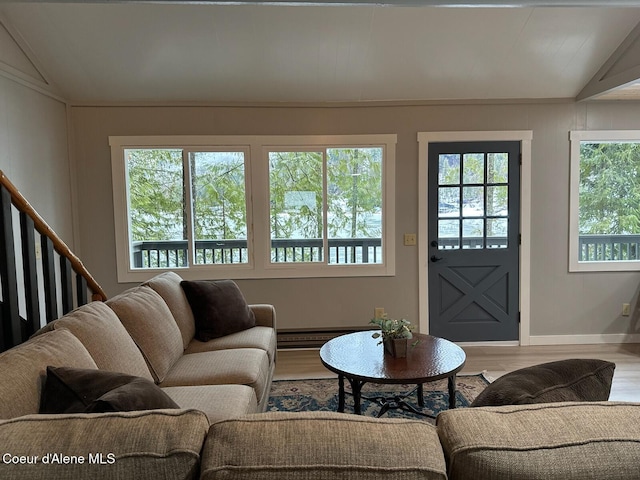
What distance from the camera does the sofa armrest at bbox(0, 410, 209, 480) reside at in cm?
90

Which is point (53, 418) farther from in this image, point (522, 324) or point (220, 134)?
point (522, 324)

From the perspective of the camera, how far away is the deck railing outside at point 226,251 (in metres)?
4.44

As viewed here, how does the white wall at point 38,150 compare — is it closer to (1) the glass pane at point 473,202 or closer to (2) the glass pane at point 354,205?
(2) the glass pane at point 354,205

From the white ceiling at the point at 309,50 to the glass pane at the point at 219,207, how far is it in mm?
586

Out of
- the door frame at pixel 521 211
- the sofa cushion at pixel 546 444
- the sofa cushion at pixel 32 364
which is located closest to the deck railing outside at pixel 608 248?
the door frame at pixel 521 211

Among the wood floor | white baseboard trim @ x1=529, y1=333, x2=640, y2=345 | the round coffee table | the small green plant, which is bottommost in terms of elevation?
the wood floor

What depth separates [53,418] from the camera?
1.01m

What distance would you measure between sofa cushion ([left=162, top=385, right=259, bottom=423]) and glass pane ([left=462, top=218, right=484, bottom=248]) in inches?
113

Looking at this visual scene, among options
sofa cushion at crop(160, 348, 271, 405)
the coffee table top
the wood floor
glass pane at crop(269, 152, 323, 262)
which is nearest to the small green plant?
the coffee table top

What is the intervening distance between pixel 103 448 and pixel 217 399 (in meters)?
1.24

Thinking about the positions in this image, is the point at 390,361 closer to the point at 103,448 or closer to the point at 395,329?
the point at 395,329

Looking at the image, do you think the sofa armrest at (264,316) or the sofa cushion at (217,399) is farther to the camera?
A: the sofa armrest at (264,316)

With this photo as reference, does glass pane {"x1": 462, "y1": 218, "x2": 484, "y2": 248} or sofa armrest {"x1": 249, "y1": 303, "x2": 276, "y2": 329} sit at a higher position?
glass pane {"x1": 462, "y1": 218, "x2": 484, "y2": 248}

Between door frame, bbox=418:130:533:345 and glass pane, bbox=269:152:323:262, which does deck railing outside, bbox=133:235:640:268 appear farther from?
door frame, bbox=418:130:533:345
